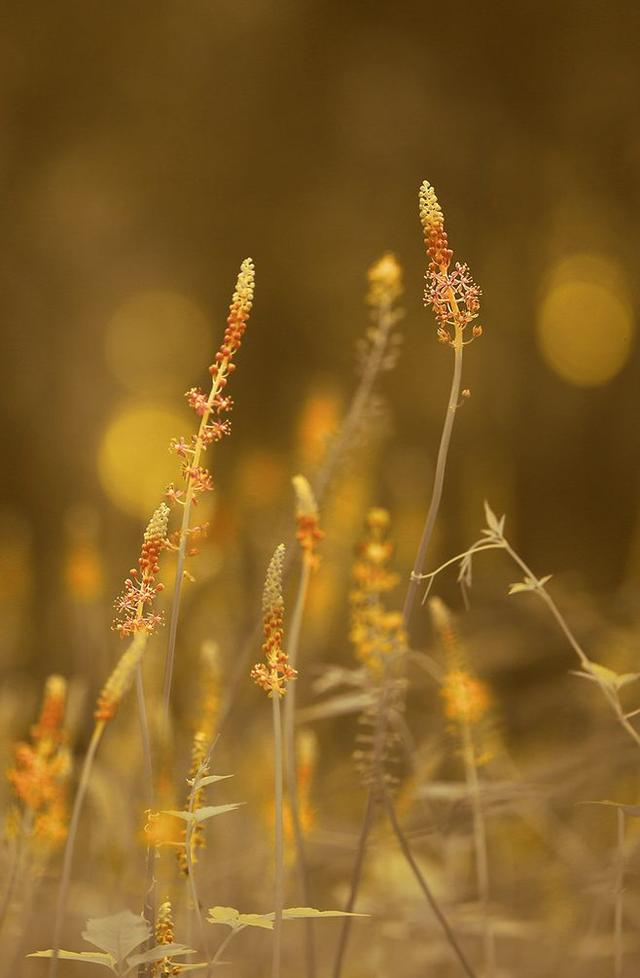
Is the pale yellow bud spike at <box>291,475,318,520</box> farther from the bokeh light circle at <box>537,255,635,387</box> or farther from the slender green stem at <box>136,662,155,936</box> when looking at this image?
the bokeh light circle at <box>537,255,635,387</box>

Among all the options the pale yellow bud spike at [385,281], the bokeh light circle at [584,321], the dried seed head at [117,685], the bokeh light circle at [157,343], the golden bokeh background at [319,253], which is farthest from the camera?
the bokeh light circle at [157,343]

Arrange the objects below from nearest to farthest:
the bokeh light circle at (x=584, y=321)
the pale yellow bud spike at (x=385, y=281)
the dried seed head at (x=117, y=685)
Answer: the dried seed head at (x=117, y=685)
the pale yellow bud spike at (x=385, y=281)
the bokeh light circle at (x=584, y=321)

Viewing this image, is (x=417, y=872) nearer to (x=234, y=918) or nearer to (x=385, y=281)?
(x=234, y=918)

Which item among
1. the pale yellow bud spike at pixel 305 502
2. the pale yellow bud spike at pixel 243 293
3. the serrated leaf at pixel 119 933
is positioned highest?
the pale yellow bud spike at pixel 243 293

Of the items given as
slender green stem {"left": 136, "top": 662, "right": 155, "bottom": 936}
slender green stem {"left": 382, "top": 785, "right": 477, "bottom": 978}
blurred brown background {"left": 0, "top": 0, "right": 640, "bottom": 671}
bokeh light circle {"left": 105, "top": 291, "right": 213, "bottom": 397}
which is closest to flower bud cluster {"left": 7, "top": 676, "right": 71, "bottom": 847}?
slender green stem {"left": 136, "top": 662, "right": 155, "bottom": 936}

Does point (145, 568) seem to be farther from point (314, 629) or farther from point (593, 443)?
point (593, 443)

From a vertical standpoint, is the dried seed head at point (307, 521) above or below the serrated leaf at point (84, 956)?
above

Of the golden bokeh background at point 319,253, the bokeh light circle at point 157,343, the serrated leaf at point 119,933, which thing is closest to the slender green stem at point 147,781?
the serrated leaf at point 119,933

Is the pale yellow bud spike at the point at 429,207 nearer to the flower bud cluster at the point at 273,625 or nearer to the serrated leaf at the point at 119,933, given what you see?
the flower bud cluster at the point at 273,625
